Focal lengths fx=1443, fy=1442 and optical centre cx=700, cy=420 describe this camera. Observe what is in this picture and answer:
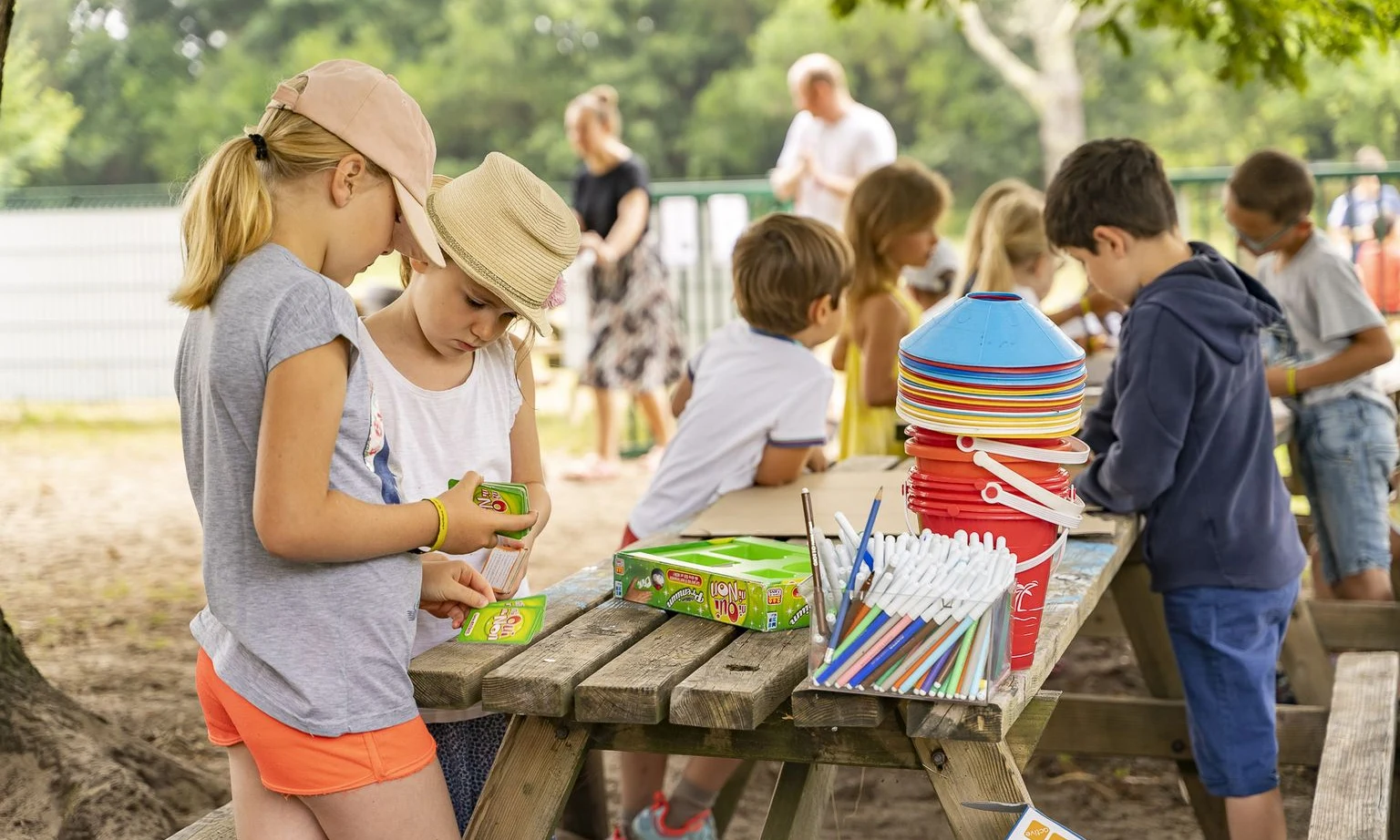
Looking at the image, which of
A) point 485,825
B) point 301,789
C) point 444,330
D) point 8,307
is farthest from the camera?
point 8,307

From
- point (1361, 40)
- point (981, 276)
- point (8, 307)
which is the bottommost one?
point (8, 307)

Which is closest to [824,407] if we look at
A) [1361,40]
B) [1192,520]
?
[1192,520]

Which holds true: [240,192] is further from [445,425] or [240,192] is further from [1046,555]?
[1046,555]

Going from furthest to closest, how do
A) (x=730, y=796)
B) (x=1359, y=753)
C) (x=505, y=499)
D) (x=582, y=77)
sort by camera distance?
(x=582, y=77) < (x=730, y=796) < (x=1359, y=753) < (x=505, y=499)

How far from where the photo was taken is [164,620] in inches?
216

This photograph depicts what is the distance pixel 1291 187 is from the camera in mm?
4387

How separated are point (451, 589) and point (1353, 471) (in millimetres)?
3356

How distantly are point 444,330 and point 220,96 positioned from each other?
35.3 m

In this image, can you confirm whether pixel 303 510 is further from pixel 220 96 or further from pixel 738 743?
pixel 220 96

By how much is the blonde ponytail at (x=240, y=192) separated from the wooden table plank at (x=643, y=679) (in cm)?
72

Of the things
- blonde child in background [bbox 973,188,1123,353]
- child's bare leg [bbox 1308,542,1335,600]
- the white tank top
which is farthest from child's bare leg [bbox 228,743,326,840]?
child's bare leg [bbox 1308,542,1335,600]

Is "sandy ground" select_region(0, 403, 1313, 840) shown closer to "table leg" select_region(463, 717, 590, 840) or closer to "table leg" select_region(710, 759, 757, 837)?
"table leg" select_region(710, 759, 757, 837)

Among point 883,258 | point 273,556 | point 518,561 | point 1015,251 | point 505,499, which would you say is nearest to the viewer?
point 273,556

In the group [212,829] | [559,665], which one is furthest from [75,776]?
[559,665]
